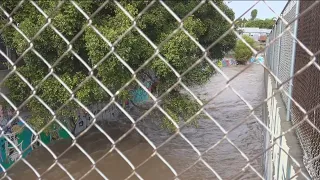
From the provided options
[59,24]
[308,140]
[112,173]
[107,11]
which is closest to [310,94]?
[308,140]

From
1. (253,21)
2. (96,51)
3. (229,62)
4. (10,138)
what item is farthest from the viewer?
(229,62)

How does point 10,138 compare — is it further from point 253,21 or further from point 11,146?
point 253,21

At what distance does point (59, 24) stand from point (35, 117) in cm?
213

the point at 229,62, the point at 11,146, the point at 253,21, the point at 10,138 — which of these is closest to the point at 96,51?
the point at 10,138

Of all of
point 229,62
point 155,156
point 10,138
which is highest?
point 10,138

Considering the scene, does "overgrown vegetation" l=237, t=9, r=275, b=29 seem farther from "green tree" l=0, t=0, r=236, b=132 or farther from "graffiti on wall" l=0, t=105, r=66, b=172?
"graffiti on wall" l=0, t=105, r=66, b=172

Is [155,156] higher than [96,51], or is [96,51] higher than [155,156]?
[96,51]

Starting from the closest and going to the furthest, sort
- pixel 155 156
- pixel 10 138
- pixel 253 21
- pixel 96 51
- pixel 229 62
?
1. pixel 96 51
2. pixel 10 138
3. pixel 155 156
4. pixel 253 21
5. pixel 229 62

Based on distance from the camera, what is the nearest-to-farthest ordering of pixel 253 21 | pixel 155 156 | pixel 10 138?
pixel 10 138 < pixel 155 156 < pixel 253 21

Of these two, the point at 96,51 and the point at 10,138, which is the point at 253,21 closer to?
the point at 96,51

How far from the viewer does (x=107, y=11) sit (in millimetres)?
7312

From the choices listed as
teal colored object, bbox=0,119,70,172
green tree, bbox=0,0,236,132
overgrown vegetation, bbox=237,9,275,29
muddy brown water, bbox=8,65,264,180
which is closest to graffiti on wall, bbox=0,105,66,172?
teal colored object, bbox=0,119,70,172

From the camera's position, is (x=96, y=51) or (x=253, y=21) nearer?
(x=96, y=51)

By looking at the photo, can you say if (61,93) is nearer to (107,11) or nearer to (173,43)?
(107,11)
